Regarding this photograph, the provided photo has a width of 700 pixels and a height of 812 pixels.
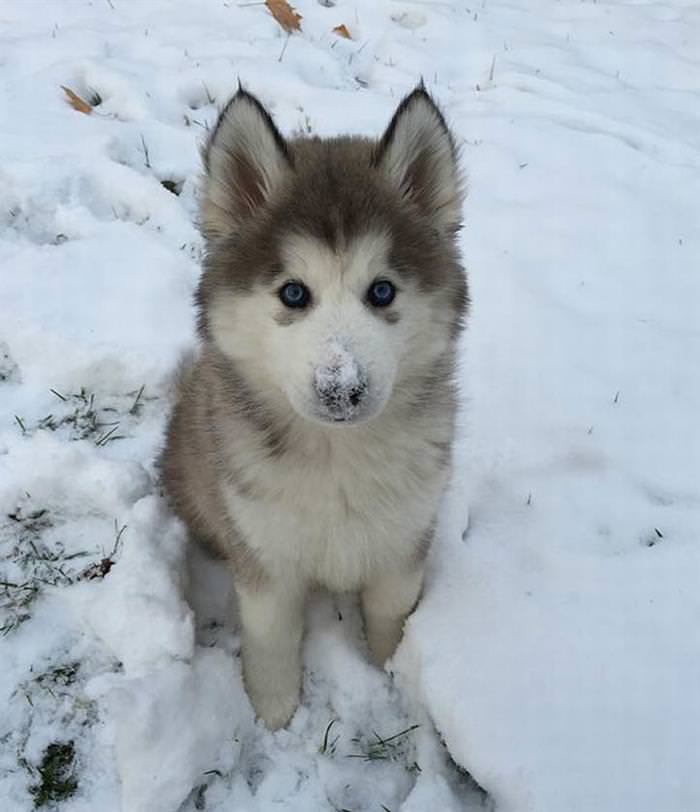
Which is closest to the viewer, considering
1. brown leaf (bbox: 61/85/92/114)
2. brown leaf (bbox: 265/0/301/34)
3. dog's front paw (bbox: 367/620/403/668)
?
dog's front paw (bbox: 367/620/403/668)

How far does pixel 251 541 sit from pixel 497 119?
351 cm

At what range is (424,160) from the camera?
2.13 meters

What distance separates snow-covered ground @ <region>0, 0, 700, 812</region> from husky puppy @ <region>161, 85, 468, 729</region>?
0.81 feet

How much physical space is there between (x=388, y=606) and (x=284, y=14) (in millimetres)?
4486

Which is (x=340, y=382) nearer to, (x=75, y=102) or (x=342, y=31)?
(x=75, y=102)

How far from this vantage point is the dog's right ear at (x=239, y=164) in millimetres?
1997

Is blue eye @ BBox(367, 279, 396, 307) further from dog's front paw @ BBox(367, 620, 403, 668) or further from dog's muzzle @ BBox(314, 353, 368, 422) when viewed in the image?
dog's front paw @ BBox(367, 620, 403, 668)

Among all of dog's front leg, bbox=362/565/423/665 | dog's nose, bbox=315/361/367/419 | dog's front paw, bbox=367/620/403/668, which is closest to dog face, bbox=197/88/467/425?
dog's nose, bbox=315/361/367/419

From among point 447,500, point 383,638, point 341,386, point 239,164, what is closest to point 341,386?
point 341,386

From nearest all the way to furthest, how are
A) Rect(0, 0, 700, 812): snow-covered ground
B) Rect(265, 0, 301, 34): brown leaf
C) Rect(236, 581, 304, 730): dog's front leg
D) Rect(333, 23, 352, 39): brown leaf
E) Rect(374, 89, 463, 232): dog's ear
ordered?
Rect(374, 89, 463, 232): dog's ear, Rect(0, 0, 700, 812): snow-covered ground, Rect(236, 581, 304, 730): dog's front leg, Rect(265, 0, 301, 34): brown leaf, Rect(333, 23, 352, 39): brown leaf

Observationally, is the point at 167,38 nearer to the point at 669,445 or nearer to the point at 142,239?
the point at 142,239

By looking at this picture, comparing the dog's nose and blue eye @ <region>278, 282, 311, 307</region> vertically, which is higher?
blue eye @ <region>278, 282, 311, 307</region>

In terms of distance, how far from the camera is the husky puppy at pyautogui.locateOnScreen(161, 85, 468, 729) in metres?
1.91

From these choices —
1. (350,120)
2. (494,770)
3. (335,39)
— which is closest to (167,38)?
(335,39)
